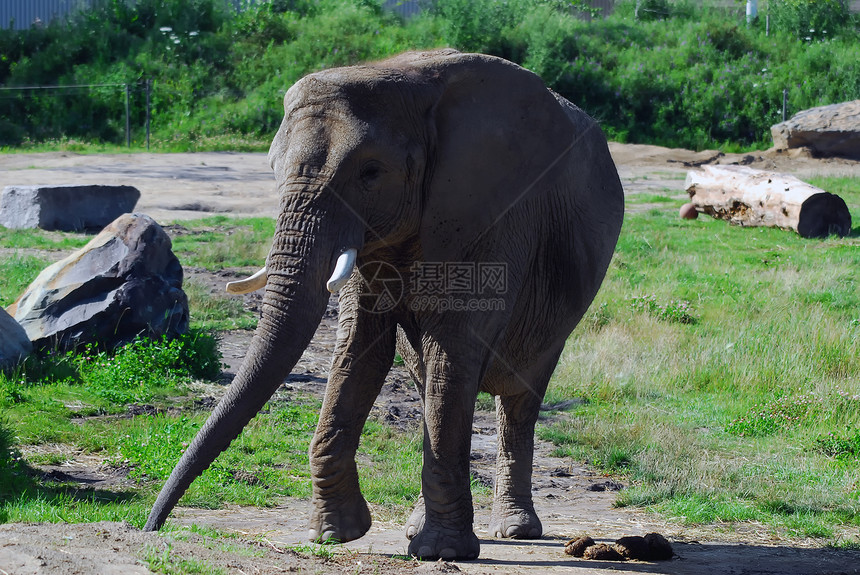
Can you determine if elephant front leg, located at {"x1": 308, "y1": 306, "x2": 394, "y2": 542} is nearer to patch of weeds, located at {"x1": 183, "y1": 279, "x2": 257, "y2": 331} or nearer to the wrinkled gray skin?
the wrinkled gray skin

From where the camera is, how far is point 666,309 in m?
12.4

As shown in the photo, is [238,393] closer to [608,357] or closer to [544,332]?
[544,332]

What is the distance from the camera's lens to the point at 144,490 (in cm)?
674

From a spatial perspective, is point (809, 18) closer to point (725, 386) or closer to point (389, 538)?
point (725, 386)

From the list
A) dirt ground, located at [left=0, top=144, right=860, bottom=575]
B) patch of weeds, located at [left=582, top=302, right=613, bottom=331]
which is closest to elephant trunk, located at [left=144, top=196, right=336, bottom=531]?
dirt ground, located at [left=0, top=144, right=860, bottom=575]

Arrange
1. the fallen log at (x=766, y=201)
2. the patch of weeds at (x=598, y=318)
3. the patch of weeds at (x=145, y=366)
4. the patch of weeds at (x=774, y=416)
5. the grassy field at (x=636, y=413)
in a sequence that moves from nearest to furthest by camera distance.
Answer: the grassy field at (x=636, y=413)
the patch of weeds at (x=145, y=366)
the patch of weeds at (x=774, y=416)
the patch of weeds at (x=598, y=318)
the fallen log at (x=766, y=201)

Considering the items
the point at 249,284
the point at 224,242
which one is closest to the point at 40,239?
the point at 224,242

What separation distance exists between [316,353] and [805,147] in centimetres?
1852

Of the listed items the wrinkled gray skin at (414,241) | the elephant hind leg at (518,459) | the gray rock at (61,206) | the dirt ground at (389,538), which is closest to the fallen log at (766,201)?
the dirt ground at (389,538)

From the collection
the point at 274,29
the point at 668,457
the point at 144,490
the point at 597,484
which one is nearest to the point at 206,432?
the point at 144,490

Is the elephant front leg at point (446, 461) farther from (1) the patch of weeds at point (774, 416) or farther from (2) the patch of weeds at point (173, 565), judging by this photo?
(1) the patch of weeds at point (774, 416)

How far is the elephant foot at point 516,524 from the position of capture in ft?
21.2

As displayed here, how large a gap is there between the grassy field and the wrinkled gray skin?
51.9 inches

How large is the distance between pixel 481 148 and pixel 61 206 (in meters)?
11.7
